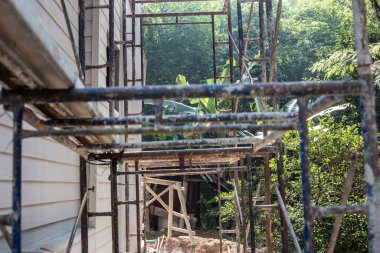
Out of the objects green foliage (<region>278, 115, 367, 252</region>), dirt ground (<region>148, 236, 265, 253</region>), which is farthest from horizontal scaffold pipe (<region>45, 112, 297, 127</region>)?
dirt ground (<region>148, 236, 265, 253</region>)

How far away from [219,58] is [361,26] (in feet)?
91.8

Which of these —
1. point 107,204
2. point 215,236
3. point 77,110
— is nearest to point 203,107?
point 215,236

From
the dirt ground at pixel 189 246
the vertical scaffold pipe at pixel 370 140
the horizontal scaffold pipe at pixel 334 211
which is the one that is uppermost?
the vertical scaffold pipe at pixel 370 140

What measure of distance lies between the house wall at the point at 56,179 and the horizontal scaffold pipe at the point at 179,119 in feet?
2.83

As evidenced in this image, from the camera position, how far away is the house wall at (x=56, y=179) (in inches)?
159

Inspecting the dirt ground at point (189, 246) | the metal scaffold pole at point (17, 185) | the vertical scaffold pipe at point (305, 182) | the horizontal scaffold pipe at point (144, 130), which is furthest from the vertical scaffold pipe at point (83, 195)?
the dirt ground at point (189, 246)

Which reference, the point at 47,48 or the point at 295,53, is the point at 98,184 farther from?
the point at 295,53

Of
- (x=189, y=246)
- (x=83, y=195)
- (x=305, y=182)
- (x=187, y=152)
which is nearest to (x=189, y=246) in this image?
(x=189, y=246)

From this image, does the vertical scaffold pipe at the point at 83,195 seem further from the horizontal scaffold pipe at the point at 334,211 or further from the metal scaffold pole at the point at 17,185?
the horizontal scaffold pipe at the point at 334,211

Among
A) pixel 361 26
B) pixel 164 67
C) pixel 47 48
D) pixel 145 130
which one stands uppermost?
pixel 164 67

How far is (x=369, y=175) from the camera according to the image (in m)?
2.22

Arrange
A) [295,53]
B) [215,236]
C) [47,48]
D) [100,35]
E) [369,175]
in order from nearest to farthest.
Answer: [47,48] < [369,175] < [100,35] < [215,236] < [295,53]

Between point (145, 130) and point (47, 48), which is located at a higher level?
point (47, 48)

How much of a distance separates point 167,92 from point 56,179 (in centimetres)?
379
